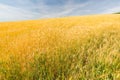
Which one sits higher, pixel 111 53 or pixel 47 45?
pixel 47 45

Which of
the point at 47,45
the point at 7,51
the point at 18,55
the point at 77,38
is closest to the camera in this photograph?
the point at 18,55

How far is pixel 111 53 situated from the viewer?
4.31 metres

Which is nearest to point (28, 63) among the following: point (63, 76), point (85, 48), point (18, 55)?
point (18, 55)

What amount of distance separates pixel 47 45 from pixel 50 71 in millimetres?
980

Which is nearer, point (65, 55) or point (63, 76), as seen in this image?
point (63, 76)

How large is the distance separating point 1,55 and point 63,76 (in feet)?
4.59

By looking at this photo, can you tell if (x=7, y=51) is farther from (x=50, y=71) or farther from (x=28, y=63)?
(x=50, y=71)

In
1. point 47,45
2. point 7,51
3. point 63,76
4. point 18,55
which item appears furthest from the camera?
point 47,45

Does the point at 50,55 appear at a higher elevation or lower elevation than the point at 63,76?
higher

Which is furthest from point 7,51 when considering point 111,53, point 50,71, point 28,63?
point 111,53

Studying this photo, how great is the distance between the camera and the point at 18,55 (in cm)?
385

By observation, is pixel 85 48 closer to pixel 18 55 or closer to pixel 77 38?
pixel 77 38

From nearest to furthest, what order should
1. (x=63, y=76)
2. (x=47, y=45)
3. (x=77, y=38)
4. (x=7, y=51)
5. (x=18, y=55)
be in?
1. (x=63, y=76)
2. (x=18, y=55)
3. (x=7, y=51)
4. (x=47, y=45)
5. (x=77, y=38)

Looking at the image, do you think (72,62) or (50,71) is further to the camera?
(72,62)
